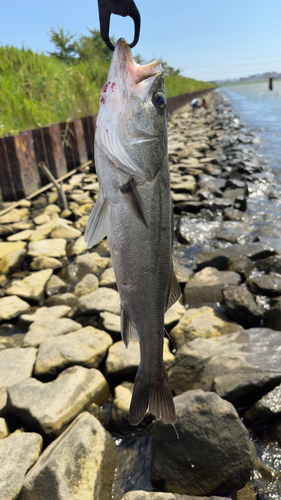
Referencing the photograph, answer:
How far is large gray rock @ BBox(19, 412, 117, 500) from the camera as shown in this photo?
2.43 meters

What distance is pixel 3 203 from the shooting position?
7879mm

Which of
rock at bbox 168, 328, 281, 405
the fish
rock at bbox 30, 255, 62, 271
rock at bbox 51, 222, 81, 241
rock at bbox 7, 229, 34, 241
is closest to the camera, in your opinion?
the fish

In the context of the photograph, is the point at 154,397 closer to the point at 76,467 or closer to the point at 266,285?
the point at 76,467

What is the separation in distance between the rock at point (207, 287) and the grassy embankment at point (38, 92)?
6.80 meters

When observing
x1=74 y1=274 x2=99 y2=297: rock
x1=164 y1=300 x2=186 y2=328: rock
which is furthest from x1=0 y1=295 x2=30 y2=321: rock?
x1=164 y1=300 x2=186 y2=328: rock

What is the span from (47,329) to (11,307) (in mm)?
875

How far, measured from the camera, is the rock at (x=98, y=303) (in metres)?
4.48

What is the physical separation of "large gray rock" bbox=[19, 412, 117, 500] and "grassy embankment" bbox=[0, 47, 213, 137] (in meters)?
8.32

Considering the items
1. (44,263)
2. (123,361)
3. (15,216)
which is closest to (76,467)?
(123,361)

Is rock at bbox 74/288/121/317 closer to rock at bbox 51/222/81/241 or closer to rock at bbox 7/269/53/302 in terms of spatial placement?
rock at bbox 7/269/53/302

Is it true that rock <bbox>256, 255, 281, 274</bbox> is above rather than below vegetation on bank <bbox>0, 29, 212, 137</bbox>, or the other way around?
below

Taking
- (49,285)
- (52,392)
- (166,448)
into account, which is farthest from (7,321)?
(166,448)

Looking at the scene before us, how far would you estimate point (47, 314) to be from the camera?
4668 mm

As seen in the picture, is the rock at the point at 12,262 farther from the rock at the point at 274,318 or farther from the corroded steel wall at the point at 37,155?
the rock at the point at 274,318
